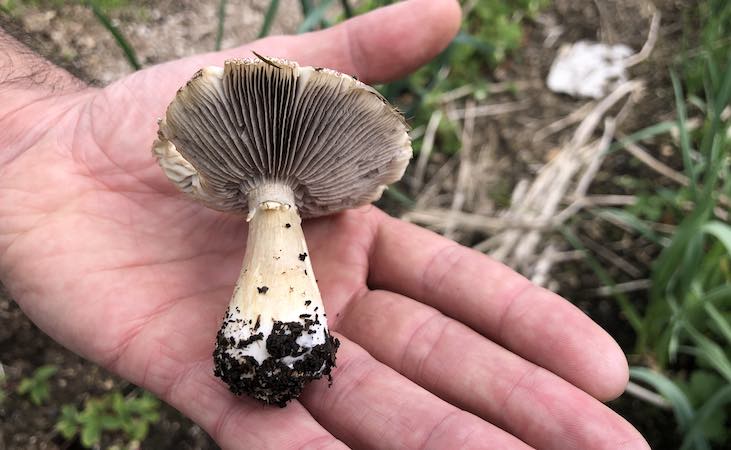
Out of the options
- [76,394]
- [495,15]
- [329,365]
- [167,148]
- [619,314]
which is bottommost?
[76,394]

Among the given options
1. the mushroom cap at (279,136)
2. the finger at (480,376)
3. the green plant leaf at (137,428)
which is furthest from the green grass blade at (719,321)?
the green plant leaf at (137,428)

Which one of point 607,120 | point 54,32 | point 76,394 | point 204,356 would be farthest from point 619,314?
point 54,32

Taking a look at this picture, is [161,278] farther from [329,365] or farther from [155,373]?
[329,365]

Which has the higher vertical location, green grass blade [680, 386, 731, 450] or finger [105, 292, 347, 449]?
green grass blade [680, 386, 731, 450]

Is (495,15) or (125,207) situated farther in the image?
(495,15)

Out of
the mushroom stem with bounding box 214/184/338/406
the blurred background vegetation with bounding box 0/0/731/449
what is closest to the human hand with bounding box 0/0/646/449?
the mushroom stem with bounding box 214/184/338/406

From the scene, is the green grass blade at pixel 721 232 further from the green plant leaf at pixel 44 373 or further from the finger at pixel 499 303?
the green plant leaf at pixel 44 373

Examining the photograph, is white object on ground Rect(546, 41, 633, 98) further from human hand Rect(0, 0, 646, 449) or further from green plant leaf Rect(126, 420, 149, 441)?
green plant leaf Rect(126, 420, 149, 441)
